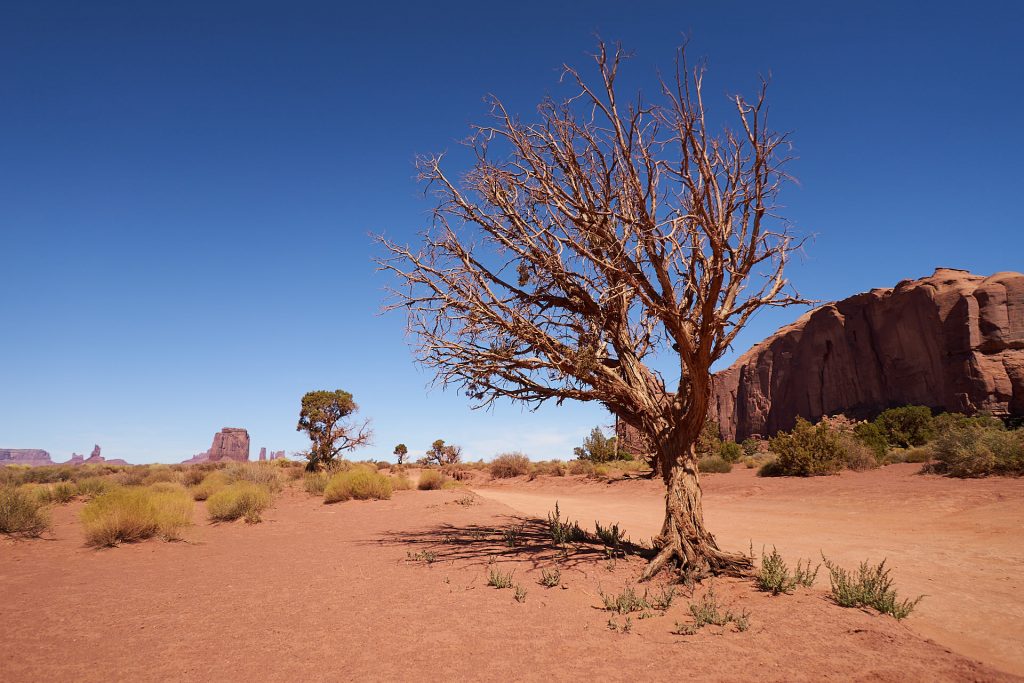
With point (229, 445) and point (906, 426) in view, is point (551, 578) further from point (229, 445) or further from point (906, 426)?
point (229, 445)

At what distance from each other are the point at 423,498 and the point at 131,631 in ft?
49.8

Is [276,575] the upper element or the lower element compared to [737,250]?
lower

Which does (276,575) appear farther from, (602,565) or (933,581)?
(933,581)

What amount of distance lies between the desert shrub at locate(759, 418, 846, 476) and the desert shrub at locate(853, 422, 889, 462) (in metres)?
2.43

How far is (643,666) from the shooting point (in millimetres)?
4496

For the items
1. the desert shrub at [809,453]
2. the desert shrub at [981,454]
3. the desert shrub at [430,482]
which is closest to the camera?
→ the desert shrub at [981,454]

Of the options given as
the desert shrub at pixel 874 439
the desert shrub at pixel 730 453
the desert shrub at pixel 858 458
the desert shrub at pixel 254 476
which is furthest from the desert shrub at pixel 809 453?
the desert shrub at pixel 254 476

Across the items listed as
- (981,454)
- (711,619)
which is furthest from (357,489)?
(981,454)

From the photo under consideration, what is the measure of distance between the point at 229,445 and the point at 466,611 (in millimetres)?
145602

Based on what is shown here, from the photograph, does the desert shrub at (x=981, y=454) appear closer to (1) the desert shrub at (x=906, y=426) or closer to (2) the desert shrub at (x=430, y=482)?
(1) the desert shrub at (x=906, y=426)

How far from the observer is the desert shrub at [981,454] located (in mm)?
15539

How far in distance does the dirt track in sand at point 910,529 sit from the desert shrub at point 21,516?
11.9m

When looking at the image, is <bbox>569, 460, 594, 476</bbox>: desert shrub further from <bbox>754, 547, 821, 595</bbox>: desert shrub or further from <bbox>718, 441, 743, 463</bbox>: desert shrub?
<bbox>754, 547, 821, 595</bbox>: desert shrub

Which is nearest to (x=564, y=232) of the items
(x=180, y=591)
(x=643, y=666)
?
(x=643, y=666)
